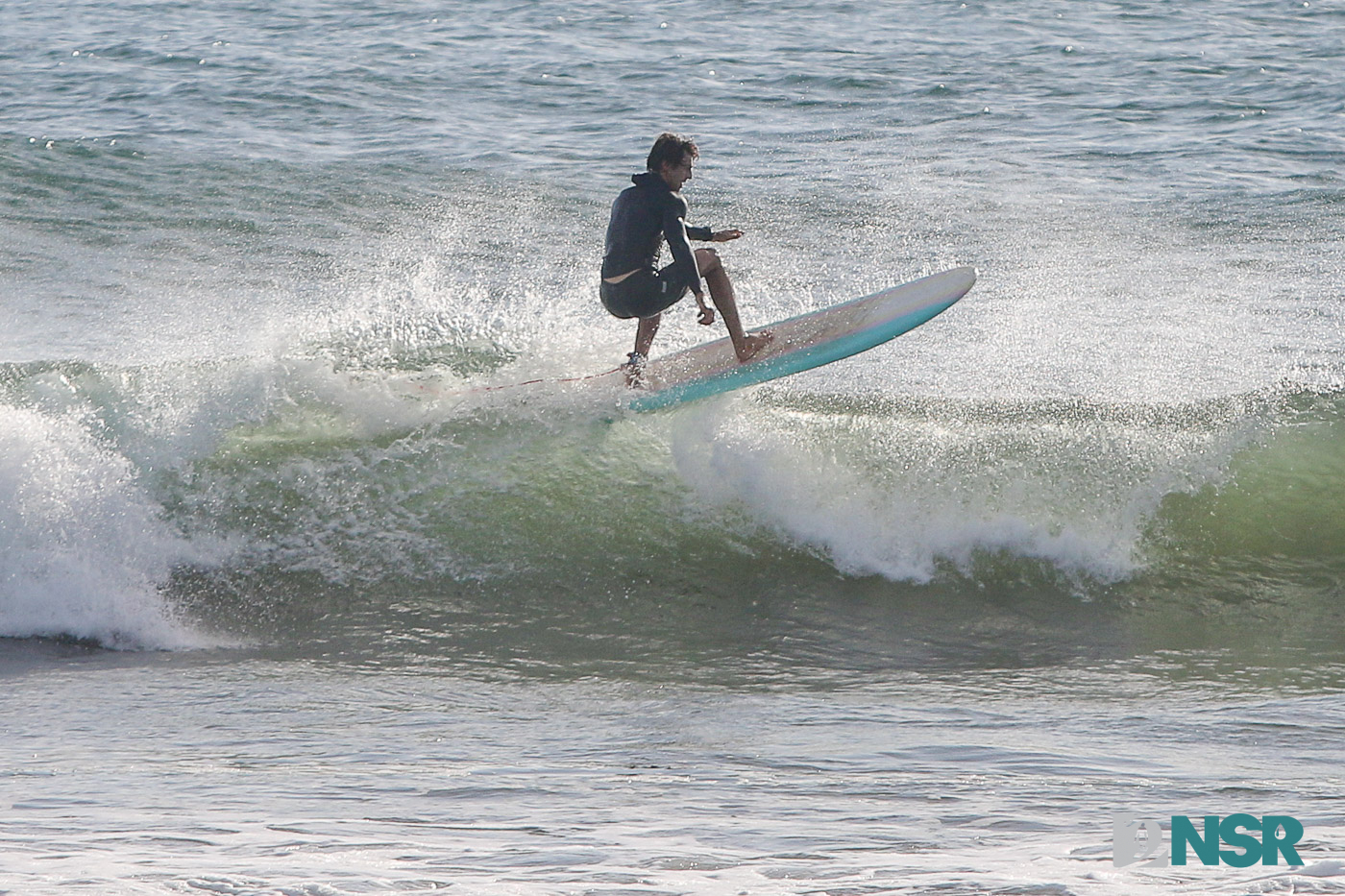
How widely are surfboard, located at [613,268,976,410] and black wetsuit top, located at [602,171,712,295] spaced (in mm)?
628

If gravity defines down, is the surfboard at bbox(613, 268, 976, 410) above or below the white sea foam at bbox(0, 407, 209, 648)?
above

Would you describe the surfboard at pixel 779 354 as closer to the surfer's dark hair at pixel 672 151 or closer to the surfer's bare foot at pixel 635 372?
the surfer's bare foot at pixel 635 372

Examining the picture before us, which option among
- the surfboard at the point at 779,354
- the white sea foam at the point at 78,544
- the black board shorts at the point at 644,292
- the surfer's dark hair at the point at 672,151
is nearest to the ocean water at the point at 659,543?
the white sea foam at the point at 78,544

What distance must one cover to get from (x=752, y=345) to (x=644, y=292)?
0.69 metres

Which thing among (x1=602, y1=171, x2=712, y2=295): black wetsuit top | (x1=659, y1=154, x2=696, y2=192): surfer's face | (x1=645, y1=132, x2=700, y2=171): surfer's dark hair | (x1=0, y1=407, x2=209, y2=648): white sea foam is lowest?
(x1=0, y1=407, x2=209, y2=648): white sea foam

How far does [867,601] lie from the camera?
635 centimetres

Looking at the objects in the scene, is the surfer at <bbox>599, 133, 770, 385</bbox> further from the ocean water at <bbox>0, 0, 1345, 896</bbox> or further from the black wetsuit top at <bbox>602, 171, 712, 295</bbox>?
the ocean water at <bbox>0, 0, 1345, 896</bbox>

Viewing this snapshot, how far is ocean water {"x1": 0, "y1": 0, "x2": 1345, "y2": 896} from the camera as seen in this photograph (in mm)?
3482

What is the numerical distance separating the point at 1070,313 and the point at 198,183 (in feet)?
35.1

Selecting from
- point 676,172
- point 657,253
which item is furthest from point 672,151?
point 657,253

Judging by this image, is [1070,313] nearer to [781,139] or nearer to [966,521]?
[966,521]

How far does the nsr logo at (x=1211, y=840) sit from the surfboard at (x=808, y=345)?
4041 mm

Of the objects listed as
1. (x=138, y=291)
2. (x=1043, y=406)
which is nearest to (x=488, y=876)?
(x=1043, y=406)

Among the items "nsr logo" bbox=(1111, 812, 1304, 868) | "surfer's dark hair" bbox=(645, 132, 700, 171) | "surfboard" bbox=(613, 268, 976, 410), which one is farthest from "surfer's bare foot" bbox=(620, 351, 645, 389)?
"nsr logo" bbox=(1111, 812, 1304, 868)
